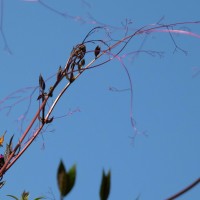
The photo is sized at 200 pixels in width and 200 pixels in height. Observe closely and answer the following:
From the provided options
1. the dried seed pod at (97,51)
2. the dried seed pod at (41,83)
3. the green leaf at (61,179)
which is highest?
the dried seed pod at (97,51)

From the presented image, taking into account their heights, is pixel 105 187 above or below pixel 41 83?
below

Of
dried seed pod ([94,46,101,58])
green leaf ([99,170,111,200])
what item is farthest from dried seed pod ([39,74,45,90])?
green leaf ([99,170,111,200])

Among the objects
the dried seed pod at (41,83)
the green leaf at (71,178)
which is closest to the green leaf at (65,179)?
the green leaf at (71,178)

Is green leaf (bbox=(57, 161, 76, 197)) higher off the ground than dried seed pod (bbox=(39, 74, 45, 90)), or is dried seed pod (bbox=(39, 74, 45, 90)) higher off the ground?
dried seed pod (bbox=(39, 74, 45, 90))

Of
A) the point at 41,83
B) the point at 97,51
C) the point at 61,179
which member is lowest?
the point at 61,179

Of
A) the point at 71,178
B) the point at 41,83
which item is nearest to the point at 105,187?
the point at 71,178

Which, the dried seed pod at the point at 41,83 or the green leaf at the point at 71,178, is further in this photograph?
the dried seed pod at the point at 41,83

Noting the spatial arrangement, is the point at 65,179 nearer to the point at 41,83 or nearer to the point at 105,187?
the point at 105,187

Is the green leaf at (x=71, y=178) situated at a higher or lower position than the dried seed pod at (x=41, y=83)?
lower

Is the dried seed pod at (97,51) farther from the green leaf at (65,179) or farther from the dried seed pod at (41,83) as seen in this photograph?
the green leaf at (65,179)

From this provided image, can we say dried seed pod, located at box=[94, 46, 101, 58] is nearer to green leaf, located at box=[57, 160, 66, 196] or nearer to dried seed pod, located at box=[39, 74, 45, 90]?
dried seed pod, located at box=[39, 74, 45, 90]

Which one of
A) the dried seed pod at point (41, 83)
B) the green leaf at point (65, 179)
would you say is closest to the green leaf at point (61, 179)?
the green leaf at point (65, 179)

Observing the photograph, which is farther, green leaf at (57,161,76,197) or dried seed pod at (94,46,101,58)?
dried seed pod at (94,46,101,58)

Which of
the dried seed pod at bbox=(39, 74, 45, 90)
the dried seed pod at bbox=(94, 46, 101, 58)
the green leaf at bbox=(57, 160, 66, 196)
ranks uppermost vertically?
the dried seed pod at bbox=(94, 46, 101, 58)
